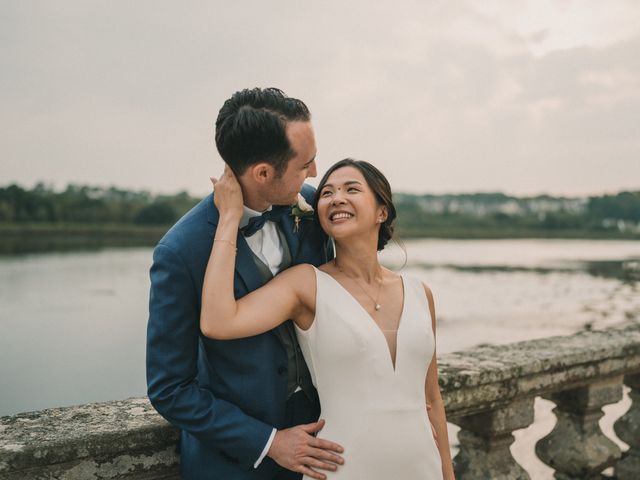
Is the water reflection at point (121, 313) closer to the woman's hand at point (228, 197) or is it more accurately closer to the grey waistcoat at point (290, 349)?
the grey waistcoat at point (290, 349)

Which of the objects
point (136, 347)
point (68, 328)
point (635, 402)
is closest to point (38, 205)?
point (68, 328)

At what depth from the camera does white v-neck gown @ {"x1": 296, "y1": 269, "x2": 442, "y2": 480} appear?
2.00 m

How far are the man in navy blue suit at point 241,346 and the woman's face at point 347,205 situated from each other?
0.17 metres

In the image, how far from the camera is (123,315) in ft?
75.4

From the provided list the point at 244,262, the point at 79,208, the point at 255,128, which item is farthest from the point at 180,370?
the point at 79,208

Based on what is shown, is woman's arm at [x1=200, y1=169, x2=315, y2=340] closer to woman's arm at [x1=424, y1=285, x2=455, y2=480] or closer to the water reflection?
woman's arm at [x1=424, y1=285, x2=455, y2=480]

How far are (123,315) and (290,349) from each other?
22.4 meters

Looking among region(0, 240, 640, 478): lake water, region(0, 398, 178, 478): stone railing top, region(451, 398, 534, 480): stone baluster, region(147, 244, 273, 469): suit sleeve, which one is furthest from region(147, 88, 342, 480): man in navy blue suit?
region(0, 240, 640, 478): lake water

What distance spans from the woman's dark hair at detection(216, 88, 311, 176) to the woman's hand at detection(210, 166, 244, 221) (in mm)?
57

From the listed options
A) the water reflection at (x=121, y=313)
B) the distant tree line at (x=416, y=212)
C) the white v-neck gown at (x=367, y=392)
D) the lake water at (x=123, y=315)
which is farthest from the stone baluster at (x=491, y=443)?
the distant tree line at (x=416, y=212)

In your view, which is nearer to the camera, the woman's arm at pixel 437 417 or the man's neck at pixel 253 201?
the man's neck at pixel 253 201

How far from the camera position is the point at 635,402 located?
3.31 meters

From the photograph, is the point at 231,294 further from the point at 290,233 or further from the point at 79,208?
the point at 79,208

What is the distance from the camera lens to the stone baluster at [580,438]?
115 inches
